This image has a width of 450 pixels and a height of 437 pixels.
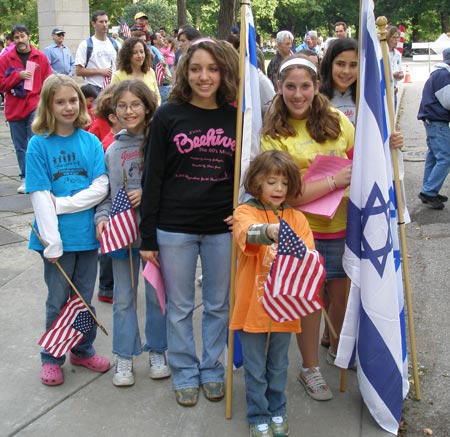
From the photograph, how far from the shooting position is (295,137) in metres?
3.36

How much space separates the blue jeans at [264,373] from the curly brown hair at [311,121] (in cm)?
106

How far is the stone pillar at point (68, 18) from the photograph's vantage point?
1512 cm

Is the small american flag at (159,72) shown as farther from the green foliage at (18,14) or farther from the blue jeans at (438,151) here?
the green foliage at (18,14)

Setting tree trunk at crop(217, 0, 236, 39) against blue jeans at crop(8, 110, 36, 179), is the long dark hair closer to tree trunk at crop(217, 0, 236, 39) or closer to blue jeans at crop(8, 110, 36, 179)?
blue jeans at crop(8, 110, 36, 179)

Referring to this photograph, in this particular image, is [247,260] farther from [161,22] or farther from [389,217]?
[161,22]

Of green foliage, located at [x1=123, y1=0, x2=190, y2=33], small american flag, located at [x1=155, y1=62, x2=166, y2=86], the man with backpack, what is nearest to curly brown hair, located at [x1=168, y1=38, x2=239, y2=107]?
the man with backpack

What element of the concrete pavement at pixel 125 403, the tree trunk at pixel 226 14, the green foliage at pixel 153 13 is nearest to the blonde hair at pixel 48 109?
the concrete pavement at pixel 125 403

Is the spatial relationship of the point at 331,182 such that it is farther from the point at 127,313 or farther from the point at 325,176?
the point at 127,313

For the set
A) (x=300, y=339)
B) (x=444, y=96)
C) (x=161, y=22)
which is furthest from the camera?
(x=161, y=22)

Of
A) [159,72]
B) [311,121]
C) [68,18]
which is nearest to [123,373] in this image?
[311,121]

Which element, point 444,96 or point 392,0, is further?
point 392,0

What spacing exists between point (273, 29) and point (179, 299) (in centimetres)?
6807

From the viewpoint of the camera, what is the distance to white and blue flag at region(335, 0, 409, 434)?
3.25 metres

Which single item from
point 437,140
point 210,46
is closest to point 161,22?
point 437,140
